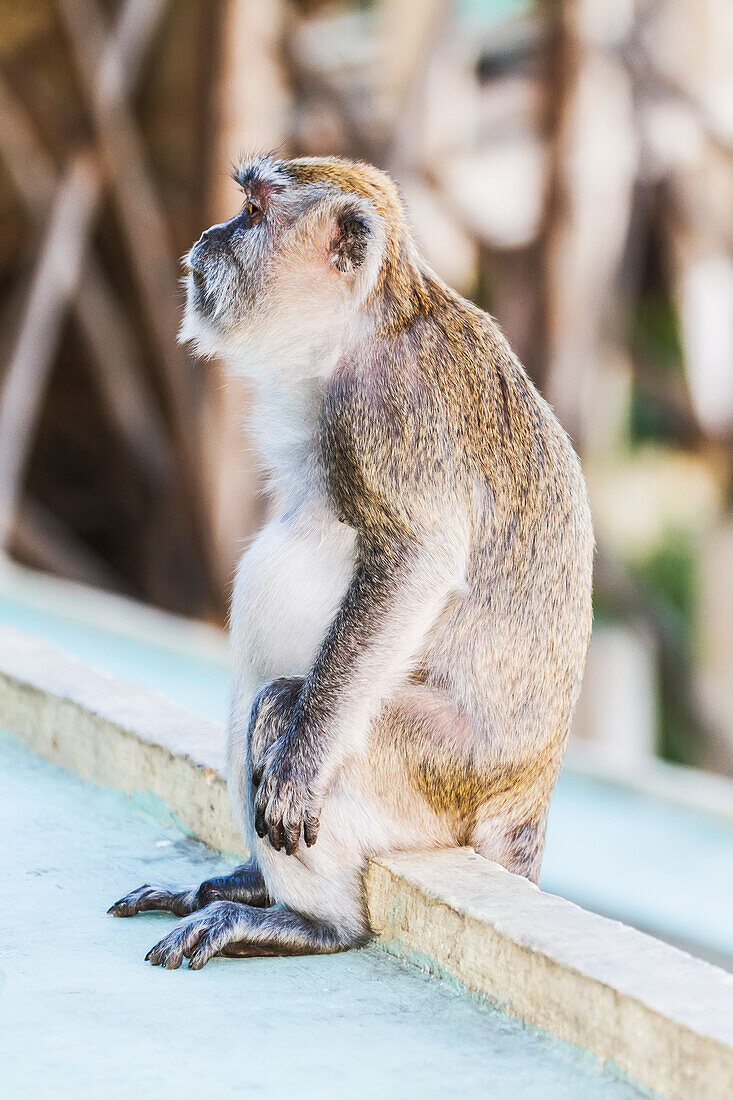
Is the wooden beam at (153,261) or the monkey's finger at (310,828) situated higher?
the wooden beam at (153,261)

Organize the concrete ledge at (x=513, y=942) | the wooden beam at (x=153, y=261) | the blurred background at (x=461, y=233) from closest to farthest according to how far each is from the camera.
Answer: the concrete ledge at (x=513, y=942) → the blurred background at (x=461, y=233) → the wooden beam at (x=153, y=261)

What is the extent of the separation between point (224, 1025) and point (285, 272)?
1.14 m

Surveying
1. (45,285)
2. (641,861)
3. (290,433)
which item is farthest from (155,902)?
(45,285)

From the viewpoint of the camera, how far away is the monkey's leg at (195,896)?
2.45 metres

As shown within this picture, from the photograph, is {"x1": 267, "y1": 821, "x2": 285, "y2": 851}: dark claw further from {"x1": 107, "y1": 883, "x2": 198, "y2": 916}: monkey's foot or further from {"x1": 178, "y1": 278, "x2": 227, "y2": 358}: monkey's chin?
{"x1": 178, "y1": 278, "x2": 227, "y2": 358}: monkey's chin

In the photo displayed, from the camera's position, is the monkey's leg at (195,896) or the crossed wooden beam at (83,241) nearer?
the monkey's leg at (195,896)

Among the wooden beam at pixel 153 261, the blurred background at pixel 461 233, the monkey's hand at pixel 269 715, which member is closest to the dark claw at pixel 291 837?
the monkey's hand at pixel 269 715

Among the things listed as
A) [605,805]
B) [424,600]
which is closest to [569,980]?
[424,600]

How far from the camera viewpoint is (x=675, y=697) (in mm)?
7598

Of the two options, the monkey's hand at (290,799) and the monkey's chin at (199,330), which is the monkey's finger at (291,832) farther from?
the monkey's chin at (199,330)

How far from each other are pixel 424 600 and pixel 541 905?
0.47 metres

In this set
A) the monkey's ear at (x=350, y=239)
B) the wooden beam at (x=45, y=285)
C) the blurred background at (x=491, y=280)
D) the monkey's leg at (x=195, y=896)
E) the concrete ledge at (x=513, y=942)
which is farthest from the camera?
the wooden beam at (x=45, y=285)

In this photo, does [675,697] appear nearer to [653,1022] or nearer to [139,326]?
[139,326]

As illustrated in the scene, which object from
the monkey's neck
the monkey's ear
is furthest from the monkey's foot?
the monkey's ear
